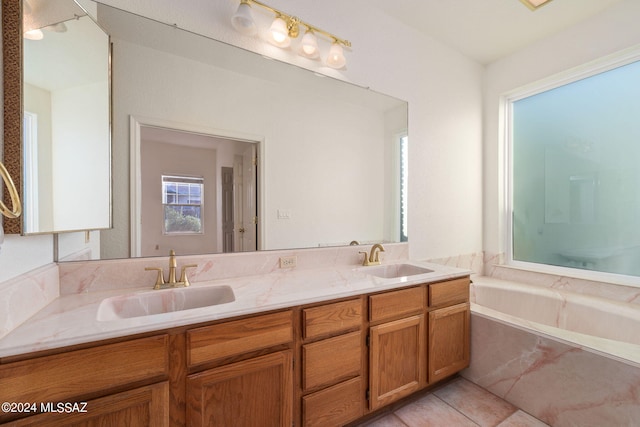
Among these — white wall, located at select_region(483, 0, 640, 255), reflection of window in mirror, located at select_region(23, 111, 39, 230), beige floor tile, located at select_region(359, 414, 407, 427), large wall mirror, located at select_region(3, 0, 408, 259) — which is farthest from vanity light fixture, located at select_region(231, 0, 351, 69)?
beige floor tile, located at select_region(359, 414, 407, 427)

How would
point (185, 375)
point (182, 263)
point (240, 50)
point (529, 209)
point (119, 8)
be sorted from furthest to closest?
point (529, 209), point (240, 50), point (182, 263), point (119, 8), point (185, 375)

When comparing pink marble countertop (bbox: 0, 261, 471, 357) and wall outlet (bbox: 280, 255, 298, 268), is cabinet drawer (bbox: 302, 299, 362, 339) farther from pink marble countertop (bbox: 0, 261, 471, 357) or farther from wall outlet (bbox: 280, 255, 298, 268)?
wall outlet (bbox: 280, 255, 298, 268)

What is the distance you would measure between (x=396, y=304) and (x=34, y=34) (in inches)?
78.4

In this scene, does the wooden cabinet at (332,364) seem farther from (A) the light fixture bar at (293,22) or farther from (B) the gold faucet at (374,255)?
(A) the light fixture bar at (293,22)

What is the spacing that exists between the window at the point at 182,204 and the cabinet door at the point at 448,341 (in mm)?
1537

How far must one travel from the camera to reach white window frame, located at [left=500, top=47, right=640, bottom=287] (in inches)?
79.7

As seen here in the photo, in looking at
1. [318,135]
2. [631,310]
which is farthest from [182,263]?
[631,310]

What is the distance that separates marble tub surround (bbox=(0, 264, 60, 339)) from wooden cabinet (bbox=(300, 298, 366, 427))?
0.97 metres

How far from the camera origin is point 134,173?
134 centimetres

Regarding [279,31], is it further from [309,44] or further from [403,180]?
[403,180]

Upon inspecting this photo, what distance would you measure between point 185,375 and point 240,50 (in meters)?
1.67

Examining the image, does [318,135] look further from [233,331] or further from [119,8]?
[233,331]

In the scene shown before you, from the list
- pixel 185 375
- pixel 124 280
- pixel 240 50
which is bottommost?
pixel 185 375

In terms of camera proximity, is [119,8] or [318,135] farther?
[318,135]
